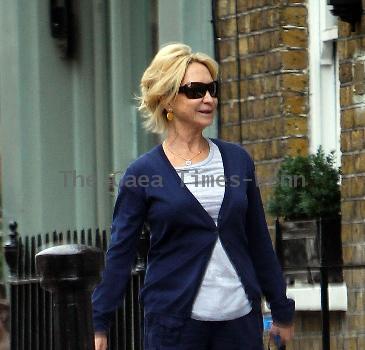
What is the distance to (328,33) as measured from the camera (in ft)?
29.2

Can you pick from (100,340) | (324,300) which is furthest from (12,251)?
(100,340)

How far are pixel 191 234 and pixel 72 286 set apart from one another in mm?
466

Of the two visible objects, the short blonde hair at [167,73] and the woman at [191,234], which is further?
the short blonde hair at [167,73]

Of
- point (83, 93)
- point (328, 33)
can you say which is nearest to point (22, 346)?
point (83, 93)

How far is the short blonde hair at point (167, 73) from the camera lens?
607 centimetres

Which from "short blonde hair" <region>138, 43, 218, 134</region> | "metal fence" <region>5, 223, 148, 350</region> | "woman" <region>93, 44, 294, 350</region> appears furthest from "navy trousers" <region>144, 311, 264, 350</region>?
"metal fence" <region>5, 223, 148, 350</region>

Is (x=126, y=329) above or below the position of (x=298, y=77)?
below

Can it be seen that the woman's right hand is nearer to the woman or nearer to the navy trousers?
the woman

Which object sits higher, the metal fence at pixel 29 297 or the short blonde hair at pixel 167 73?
the short blonde hair at pixel 167 73

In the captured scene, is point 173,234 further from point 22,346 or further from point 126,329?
point 22,346

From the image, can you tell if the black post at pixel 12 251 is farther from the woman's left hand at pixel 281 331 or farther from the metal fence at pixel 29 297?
the woman's left hand at pixel 281 331

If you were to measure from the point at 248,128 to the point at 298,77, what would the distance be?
453 mm

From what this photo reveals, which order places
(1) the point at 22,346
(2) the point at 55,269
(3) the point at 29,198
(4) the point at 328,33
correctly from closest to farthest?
(2) the point at 55,269, (4) the point at 328,33, (1) the point at 22,346, (3) the point at 29,198

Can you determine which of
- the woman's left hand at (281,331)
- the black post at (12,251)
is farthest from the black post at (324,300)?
the black post at (12,251)
